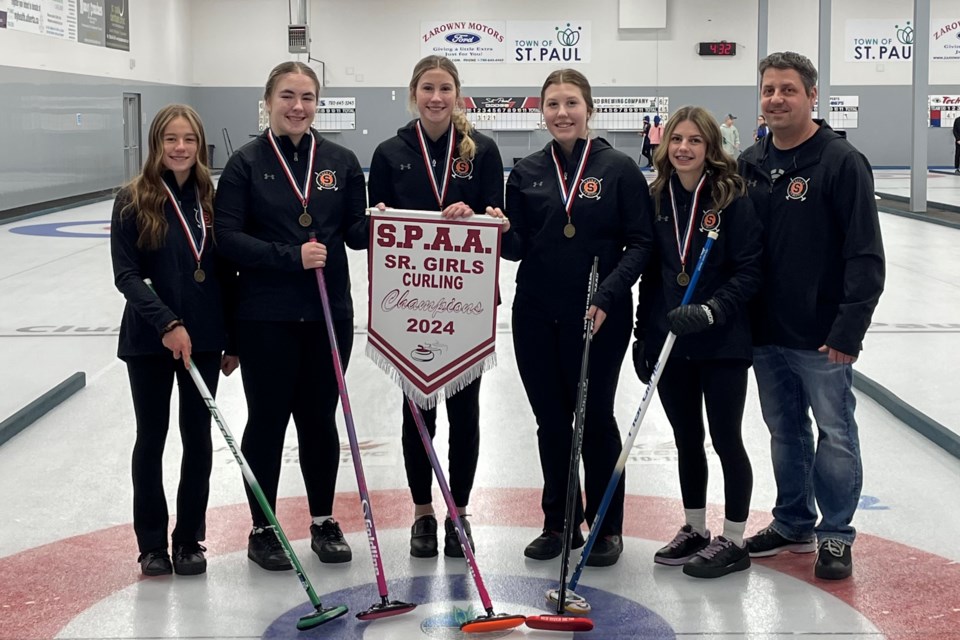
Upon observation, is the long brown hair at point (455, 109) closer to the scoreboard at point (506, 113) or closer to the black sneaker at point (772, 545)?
the black sneaker at point (772, 545)

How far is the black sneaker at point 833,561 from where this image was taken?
135 inches

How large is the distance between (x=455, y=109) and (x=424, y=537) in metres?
1.43

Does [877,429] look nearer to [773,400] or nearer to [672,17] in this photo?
[773,400]

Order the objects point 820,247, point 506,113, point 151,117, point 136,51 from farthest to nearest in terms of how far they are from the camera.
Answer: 1. point 506,113
2. point 151,117
3. point 136,51
4. point 820,247

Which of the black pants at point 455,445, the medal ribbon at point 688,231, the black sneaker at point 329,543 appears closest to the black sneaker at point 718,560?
the black pants at point 455,445

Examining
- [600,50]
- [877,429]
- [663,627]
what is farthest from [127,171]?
[663,627]

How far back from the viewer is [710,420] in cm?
351

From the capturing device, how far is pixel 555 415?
3.64 meters

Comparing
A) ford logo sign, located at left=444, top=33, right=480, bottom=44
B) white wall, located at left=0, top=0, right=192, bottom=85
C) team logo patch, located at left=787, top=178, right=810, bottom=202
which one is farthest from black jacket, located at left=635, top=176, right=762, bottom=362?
ford logo sign, located at left=444, top=33, right=480, bottom=44

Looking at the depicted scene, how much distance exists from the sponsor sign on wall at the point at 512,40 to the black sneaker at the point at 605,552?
25.6 meters

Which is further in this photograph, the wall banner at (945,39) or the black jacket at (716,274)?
the wall banner at (945,39)

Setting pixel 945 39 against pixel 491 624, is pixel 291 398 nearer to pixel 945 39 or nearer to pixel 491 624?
pixel 491 624

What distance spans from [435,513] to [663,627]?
121 cm

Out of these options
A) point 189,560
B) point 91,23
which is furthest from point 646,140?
point 189,560
